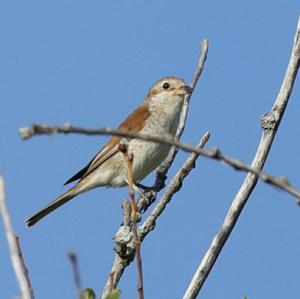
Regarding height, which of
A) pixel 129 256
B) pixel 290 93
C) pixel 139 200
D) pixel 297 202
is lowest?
pixel 297 202

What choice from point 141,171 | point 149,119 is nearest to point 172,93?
point 149,119

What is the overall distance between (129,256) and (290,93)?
53.1 inches

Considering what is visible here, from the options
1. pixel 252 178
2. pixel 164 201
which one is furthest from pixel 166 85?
pixel 252 178

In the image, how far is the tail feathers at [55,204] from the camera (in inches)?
321

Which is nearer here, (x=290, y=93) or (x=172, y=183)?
(x=290, y=93)

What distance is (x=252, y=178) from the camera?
13.1ft

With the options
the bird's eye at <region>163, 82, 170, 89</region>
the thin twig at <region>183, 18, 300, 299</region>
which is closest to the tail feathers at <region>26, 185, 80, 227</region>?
the bird's eye at <region>163, 82, 170, 89</region>

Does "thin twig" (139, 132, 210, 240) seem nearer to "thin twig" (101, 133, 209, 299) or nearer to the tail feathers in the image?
"thin twig" (101, 133, 209, 299)

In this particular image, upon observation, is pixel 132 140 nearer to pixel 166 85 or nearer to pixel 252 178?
pixel 166 85

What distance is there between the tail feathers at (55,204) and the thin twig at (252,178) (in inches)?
165

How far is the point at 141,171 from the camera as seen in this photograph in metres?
8.57

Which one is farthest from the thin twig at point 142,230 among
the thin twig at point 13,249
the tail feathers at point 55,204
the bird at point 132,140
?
the bird at point 132,140

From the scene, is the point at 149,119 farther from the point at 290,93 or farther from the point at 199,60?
the point at 290,93

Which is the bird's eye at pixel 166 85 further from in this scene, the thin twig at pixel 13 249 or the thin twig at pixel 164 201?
the thin twig at pixel 13 249
